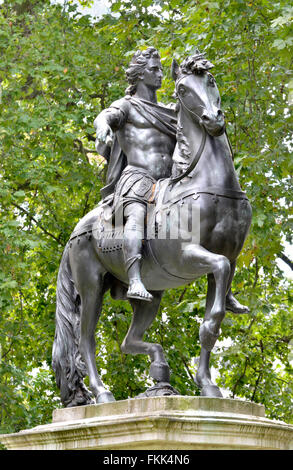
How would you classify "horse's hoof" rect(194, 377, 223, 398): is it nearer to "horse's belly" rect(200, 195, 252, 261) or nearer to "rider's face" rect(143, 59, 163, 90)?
"horse's belly" rect(200, 195, 252, 261)

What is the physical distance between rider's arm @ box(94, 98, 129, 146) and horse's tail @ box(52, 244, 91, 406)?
117 cm

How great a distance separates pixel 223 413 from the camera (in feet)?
19.4

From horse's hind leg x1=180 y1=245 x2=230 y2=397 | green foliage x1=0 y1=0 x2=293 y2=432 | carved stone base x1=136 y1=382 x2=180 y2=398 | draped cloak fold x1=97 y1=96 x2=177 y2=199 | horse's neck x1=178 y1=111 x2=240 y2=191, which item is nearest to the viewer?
horse's hind leg x1=180 y1=245 x2=230 y2=397

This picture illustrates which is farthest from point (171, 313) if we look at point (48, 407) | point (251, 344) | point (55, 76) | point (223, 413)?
point (223, 413)

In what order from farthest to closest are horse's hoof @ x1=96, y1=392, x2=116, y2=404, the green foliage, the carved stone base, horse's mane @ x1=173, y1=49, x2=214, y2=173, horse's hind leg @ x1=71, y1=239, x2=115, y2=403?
the green foliage < horse's hind leg @ x1=71, y1=239, x2=115, y2=403 < horse's hoof @ x1=96, y1=392, x2=116, y2=404 < horse's mane @ x1=173, y1=49, x2=214, y2=173 < the carved stone base

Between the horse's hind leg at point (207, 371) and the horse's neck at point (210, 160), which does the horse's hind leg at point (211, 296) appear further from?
the horse's neck at point (210, 160)

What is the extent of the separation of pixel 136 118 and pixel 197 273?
144 centimetres

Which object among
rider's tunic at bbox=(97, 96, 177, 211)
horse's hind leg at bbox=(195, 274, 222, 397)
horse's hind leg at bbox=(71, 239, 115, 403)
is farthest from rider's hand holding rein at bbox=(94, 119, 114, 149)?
horse's hind leg at bbox=(195, 274, 222, 397)

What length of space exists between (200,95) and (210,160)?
0.46 metres

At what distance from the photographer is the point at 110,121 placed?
6941 mm

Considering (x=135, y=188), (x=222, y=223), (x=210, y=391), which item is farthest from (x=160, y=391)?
(x=135, y=188)

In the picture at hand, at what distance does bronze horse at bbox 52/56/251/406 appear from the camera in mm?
6324

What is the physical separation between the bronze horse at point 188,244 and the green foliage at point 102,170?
4476 mm

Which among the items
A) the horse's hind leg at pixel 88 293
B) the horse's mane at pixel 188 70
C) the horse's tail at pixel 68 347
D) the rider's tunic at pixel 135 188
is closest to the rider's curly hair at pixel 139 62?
the horse's mane at pixel 188 70
